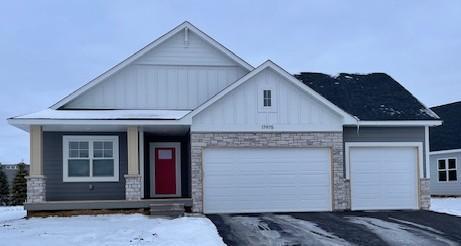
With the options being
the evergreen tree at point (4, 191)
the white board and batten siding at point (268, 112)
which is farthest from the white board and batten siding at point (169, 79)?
the evergreen tree at point (4, 191)

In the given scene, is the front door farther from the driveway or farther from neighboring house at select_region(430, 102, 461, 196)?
neighboring house at select_region(430, 102, 461, 196)

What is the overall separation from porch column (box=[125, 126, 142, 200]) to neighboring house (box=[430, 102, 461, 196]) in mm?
16258

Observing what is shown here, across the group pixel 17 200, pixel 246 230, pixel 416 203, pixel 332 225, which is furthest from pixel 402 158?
pixel 17 200

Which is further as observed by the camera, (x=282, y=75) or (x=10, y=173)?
(x=10, y=173)

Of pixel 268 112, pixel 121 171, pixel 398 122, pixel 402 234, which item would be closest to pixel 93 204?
pixel 121 171

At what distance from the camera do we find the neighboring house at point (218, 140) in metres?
16.4

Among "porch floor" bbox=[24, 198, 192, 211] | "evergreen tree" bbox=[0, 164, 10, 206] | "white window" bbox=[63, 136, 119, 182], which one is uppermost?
"white window" bbox=[63, 136, 119, 182]

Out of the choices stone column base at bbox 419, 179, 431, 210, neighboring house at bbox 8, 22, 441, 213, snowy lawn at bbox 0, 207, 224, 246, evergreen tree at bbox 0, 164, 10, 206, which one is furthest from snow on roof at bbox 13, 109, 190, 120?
evergreen tree at bbox 0, 164, 10, 206

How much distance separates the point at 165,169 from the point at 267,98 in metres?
4.88

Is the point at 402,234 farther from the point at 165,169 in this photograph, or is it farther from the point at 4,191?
the point at 4,191

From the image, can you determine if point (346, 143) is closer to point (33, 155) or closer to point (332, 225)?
point (332, 225)

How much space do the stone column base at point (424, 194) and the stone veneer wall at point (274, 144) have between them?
8.22ft

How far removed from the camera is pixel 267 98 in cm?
1669

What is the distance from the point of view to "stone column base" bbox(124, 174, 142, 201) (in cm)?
1620
